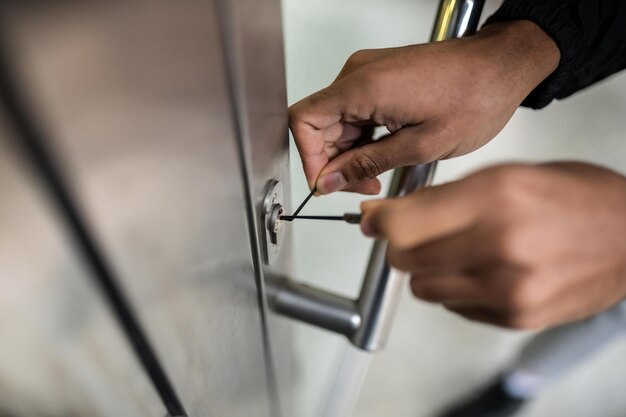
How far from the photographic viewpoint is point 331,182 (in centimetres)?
32

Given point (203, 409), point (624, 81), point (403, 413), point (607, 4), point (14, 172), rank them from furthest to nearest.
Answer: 1. point (403, 413)
2. point (624, 81)
3. point (607, 4)
4. point (203, 409)
5. point (14, 172)

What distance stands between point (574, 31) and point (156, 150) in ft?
1.14

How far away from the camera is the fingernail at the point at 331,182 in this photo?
1.06 ft

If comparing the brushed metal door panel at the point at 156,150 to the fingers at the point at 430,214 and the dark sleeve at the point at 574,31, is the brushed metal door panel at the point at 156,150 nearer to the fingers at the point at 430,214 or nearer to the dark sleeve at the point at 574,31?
the fingers at the point at 430,214

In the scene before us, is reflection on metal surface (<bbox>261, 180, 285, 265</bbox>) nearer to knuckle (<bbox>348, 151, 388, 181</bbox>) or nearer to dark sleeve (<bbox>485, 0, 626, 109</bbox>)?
knuckle (<bbox>348, 151, 388, 181</bbox>)

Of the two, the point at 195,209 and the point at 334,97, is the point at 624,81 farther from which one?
the point at 195,209

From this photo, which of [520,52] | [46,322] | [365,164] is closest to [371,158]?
[365,164]

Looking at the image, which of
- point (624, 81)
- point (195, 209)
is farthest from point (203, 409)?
point (624, 81)

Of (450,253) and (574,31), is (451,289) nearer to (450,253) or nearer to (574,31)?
(450,253)

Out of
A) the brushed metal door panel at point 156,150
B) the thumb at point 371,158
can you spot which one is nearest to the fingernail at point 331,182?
the thumb at point 371,158

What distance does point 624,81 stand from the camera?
0.47 m

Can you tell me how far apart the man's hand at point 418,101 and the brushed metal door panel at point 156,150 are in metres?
0.12

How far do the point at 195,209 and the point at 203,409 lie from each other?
0.41 feet

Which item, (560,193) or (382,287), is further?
(382,287)
